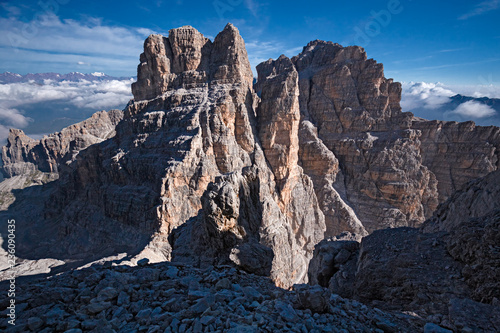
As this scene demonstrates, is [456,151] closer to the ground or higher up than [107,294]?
higher up

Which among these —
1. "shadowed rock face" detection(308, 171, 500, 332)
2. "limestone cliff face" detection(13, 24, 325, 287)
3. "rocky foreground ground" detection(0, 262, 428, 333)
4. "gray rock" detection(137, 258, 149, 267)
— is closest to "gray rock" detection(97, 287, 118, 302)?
"rocky foreground ground" detection(0, 262, 428, 333)

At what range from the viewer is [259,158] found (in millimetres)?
42875

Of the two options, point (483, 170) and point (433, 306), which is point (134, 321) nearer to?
point (433, 306)

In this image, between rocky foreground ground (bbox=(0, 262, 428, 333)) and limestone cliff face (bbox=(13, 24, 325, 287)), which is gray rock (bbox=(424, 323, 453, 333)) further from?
limestone cliff face (bbox=(13, 24, 325, 287))

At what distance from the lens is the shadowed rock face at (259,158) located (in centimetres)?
3438

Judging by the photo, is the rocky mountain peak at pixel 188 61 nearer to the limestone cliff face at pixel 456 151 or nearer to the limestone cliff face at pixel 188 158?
the limestone cliff face at pixel 188 158

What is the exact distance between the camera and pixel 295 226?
46.9 meters

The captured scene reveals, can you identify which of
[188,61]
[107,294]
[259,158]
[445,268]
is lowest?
[445,268]

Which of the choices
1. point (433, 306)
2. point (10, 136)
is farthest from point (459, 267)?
point (10, 136)

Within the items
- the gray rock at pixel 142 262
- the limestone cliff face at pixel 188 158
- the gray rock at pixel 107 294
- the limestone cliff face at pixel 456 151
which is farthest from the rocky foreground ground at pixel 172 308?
the limestone cliff face at pixel 456 151

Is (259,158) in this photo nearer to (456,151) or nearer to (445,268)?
(445,268)

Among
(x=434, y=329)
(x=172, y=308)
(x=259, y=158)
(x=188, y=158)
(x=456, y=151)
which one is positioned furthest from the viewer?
(x=456, y=151)

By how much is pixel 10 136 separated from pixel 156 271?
533ft

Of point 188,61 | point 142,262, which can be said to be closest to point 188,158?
point 188,61
